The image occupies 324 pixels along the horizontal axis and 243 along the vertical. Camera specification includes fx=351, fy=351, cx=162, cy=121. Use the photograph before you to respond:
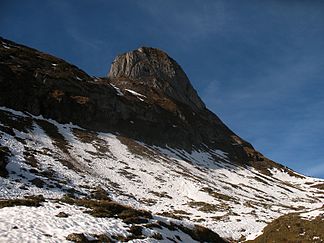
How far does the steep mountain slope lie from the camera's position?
2367 centimetres

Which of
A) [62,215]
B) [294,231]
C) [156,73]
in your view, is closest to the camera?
[62,215]

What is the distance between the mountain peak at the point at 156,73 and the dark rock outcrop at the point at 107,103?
2.29 feet

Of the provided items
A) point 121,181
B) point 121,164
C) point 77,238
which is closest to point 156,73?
point 121,164

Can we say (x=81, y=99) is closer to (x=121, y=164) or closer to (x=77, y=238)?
(x=121, y=164)

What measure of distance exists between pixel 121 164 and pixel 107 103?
39.8 metres

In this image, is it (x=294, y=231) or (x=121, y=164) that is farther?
(x=121, y=164)

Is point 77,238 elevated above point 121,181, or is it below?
below

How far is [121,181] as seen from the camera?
183 ft

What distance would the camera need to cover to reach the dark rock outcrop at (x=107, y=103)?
8569 cm

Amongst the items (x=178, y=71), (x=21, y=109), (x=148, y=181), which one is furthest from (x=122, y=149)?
(x=178, y=71)

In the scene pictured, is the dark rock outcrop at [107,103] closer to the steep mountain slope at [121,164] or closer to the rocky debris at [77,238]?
the steep mountain slope at [121,164]

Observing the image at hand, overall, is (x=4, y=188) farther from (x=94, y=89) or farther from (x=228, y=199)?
(x=94, y=89)

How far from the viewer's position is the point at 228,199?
60469 millimetres

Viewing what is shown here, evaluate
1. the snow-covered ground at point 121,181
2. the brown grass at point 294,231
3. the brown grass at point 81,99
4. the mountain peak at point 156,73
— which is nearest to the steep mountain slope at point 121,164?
the snow-covered ground at point 121,181
